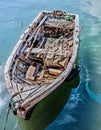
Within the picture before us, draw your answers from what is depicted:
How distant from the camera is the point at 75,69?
1277cm

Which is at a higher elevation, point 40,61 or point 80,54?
point 80,54

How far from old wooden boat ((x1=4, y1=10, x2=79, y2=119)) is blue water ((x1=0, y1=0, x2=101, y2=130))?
6.76 ft

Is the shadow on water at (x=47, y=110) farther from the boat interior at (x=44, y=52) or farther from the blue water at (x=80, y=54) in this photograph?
the boat interior at (x=44, y=52)

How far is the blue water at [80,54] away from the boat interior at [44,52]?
2267 millimetres

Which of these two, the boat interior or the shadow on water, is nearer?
the shadow on water

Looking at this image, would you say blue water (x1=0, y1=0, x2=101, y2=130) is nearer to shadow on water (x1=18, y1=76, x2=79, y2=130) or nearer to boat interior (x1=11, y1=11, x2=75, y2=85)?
shadow on water (x1=18, y1=76, x2=79, y2=130)

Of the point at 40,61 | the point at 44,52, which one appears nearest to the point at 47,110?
the point at 40,61

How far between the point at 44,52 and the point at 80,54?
534 centimetres

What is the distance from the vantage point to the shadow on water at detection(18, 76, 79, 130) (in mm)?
10352

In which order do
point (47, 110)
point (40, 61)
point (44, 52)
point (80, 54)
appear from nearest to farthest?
1. point (47, 110)
2. point (40, 61)
3. point (44, 52)
4. point (80, 54)

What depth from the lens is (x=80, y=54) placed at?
1780cm

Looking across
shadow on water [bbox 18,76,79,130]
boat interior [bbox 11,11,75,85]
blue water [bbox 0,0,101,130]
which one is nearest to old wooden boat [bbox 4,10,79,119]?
boat interior [bbox 11,11,75,85]

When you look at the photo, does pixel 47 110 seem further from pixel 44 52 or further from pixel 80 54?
pixel 80 54

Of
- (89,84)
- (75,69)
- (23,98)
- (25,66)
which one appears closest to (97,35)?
(89,84)
